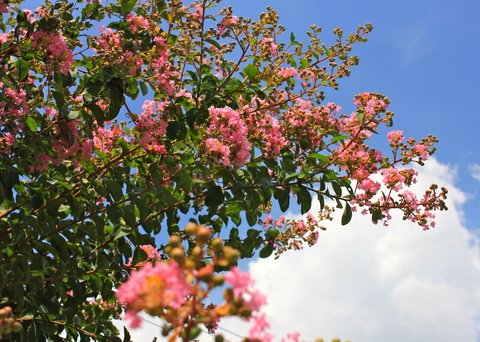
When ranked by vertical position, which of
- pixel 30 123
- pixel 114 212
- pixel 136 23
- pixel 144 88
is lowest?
pixel 114 212

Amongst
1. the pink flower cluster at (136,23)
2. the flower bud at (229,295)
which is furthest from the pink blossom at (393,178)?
the flower bud at (229,295)

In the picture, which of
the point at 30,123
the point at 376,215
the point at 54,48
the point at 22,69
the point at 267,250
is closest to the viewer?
the point at 54,48

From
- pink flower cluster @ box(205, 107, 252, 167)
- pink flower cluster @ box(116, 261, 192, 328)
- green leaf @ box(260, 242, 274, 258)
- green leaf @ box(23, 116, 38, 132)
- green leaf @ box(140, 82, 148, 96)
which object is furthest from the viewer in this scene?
green leaf @ box(260, 242, 274, 258)

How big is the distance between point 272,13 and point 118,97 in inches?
39.3

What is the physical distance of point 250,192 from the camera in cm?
264

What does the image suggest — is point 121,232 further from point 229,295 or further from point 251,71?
point 229,295

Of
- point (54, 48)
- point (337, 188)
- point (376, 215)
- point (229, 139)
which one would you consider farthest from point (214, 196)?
point (54, 48)

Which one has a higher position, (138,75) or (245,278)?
(138,75)

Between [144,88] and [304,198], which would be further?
[144,88]

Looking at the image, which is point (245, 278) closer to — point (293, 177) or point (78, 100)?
point (293, 177)

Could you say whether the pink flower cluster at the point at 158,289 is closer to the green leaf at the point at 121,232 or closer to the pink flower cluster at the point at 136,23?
the green leaf at the point at 121,232

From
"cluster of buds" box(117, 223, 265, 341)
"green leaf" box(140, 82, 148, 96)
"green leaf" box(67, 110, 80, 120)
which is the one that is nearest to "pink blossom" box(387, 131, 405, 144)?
"green leaf" box(140, 82, 148, 96)

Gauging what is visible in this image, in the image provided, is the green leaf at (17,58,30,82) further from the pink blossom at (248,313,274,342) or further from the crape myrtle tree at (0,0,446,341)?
the pink blossom at (248,313,274,342)

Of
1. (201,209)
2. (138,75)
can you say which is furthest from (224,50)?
(201,209)
